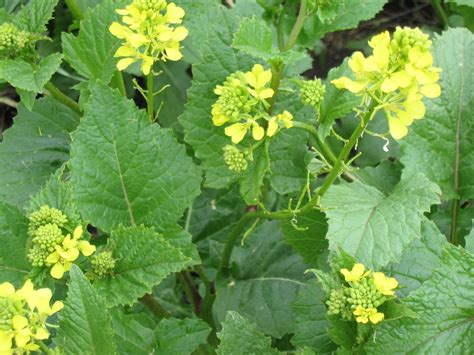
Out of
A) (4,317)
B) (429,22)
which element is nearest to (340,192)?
(4,317)

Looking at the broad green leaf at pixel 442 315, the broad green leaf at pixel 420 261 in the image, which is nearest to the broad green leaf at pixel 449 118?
the broad green leaf at pixel 420 261

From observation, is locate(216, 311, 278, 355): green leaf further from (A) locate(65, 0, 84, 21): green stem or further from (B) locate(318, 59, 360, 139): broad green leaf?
(A) locate(65, 0, 84, 21): green stem

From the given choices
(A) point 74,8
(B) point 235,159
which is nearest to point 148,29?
(B) point 235,159

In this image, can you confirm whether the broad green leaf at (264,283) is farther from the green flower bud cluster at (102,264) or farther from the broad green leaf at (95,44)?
the broad green leaf at (95,44)

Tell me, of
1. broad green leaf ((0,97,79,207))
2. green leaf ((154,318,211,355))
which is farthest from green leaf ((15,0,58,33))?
green leaf ((154,318,211,355))

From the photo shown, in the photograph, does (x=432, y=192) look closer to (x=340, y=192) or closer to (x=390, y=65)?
(x=340, y=192)

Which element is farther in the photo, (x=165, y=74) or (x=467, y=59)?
(x=165, y=74)

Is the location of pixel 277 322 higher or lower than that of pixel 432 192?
lower
